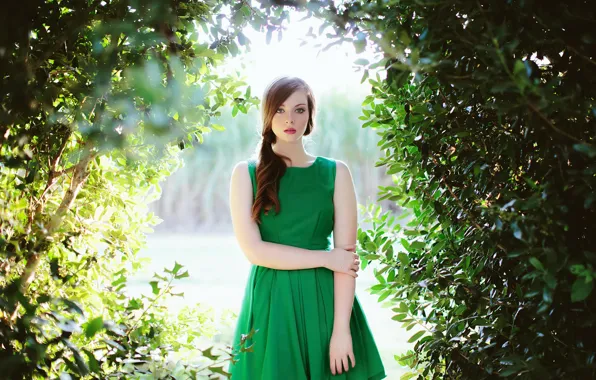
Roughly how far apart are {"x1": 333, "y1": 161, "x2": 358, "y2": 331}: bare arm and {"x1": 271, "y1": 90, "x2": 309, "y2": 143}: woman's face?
7.7 inches

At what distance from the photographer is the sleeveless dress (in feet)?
6.23

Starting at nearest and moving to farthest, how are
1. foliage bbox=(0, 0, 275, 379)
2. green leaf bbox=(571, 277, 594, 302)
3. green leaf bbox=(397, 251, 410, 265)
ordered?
foliage bbox=(0, 0, 275, 379), green leaf bbox=(571, 277, 594, 302), green leaf bbox=(397, 251, 410, 265)

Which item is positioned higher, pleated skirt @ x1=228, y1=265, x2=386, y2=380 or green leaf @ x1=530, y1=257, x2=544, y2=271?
pleated skirt @ x1=228, y1=265, x2=386, y2=380

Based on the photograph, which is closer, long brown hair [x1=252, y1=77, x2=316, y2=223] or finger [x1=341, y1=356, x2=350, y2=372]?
finger [x1=341, y1=356, x2=350, y2=372]

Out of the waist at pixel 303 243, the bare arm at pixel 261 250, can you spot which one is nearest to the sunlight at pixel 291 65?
the bare arm at pixel 261 250

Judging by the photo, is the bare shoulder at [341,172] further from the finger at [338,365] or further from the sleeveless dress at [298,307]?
the finger at [338,365]

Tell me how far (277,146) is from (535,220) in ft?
3.92

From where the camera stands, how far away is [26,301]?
36.7 inches

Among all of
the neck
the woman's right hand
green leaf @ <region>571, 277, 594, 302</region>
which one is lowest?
green leaf @ <region>571, 277, 594, 302</region>

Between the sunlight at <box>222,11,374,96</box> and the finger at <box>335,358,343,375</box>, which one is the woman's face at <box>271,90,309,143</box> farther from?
the finger at <box>335,358,343,375</box>

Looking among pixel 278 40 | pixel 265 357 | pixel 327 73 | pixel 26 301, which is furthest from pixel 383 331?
pixel 26 301

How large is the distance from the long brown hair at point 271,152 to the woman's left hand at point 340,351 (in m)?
0.46

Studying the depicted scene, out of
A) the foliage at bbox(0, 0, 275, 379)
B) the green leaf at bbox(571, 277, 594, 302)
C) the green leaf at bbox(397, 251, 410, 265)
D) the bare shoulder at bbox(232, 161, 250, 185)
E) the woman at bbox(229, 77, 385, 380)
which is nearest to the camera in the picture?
the foliage at bbox(0, 0, 275, 379)

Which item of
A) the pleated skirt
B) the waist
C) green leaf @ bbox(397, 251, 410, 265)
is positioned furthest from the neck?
green leaf @ bbox(397, 251, 410, 265)
